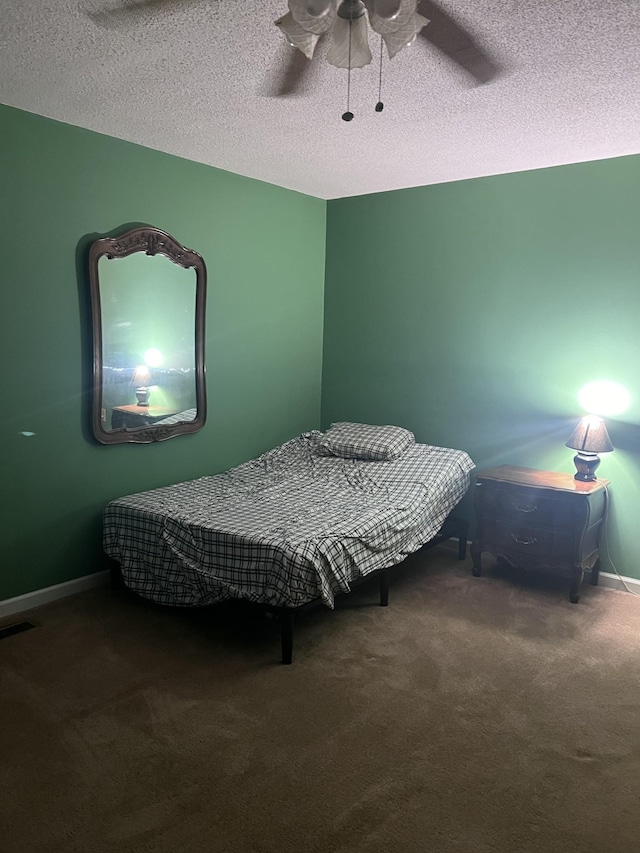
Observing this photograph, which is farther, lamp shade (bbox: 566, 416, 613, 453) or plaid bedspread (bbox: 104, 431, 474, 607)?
lamp shade (bbox: 566, 416, 613, 453)

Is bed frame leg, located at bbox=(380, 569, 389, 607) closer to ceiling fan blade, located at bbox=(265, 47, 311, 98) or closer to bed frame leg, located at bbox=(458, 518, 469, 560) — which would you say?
bed frame leg, located at bbox=(458, 518, 469, 560)

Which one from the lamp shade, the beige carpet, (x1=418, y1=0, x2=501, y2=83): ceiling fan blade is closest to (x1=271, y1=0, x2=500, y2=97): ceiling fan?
(x1=418, y1=0, x2=501, y2=83): ceiling fan blade

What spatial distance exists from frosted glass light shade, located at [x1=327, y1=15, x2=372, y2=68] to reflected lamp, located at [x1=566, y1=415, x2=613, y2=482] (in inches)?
90.7

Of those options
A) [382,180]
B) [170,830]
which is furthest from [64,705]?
[382,180]

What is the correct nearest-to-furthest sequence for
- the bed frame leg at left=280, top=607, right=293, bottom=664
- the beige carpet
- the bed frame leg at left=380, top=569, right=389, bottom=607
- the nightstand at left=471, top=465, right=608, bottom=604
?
the beige carpet → the bed frame leg at left=280, top=607, right=293, bottom=664 → the bed frame leg at left=380, top=569, right=389, bottom=607 → the nightstand at left=471, top=465, right=608, bottom=604

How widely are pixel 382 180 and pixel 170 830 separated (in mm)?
3742

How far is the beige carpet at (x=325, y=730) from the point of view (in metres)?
1.81

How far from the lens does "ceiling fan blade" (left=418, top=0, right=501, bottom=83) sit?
2.06 m

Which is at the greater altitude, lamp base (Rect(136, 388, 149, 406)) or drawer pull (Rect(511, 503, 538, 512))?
lamp base (Rect(136, 388, 149, 406))

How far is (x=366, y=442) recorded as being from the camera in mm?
4184

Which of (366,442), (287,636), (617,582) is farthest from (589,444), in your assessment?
(287,636)

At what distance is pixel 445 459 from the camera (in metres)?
4.03

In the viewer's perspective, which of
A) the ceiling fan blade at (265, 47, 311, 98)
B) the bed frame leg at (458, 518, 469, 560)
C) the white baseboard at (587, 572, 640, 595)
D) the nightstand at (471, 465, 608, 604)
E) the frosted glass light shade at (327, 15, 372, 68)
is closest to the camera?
the frosted glass light shade at (327, 15, 372, 68)

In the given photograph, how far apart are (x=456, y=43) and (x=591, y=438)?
2150mm
